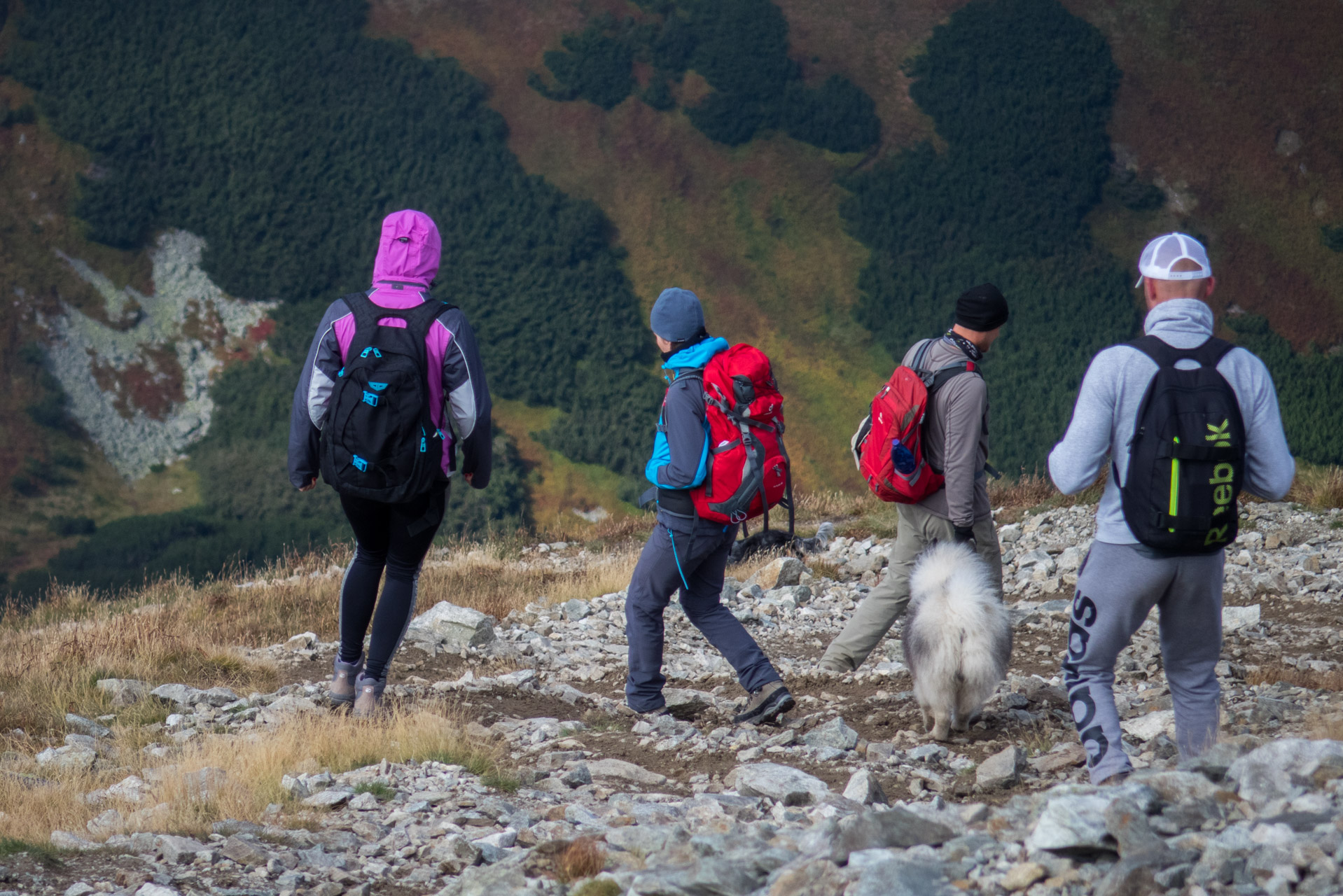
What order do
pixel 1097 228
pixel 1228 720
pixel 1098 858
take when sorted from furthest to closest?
1. pixel 1097 228
2. pixel 1228 720
3. pixel 1098 858

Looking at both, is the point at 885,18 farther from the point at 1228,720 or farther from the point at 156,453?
the point at 1228,720

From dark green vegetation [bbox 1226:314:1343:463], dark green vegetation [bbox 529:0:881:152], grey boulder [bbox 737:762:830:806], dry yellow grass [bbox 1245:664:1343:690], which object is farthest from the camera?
dark green vegetation [bbox 529:0:881:152]

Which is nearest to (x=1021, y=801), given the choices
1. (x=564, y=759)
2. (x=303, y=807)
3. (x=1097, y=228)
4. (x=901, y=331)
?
(x=564, y=759)

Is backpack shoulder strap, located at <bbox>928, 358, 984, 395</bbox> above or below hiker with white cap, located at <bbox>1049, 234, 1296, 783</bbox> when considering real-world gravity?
above

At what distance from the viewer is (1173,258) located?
3.73 m

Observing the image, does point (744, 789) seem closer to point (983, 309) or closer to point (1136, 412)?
point (1136, 412)

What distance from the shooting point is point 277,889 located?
11.6ft

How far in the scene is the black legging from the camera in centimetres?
527

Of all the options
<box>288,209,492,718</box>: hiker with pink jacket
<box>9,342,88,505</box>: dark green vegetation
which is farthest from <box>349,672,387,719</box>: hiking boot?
<box>9,342,88,505</box>: dark green vegetation

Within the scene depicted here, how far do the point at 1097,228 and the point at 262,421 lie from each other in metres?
39.6

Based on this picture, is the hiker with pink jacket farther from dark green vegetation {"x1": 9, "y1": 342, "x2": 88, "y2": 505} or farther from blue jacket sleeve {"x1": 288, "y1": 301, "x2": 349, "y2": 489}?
dark green vegetation {"x1": 9, "y1": 342, "x2": 88, "y2": 505}

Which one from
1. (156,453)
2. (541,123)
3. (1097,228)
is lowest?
(156,453)

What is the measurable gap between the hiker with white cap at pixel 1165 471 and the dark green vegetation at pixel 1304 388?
3780cm

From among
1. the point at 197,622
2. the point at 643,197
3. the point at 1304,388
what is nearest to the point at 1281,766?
the point at 197,622
